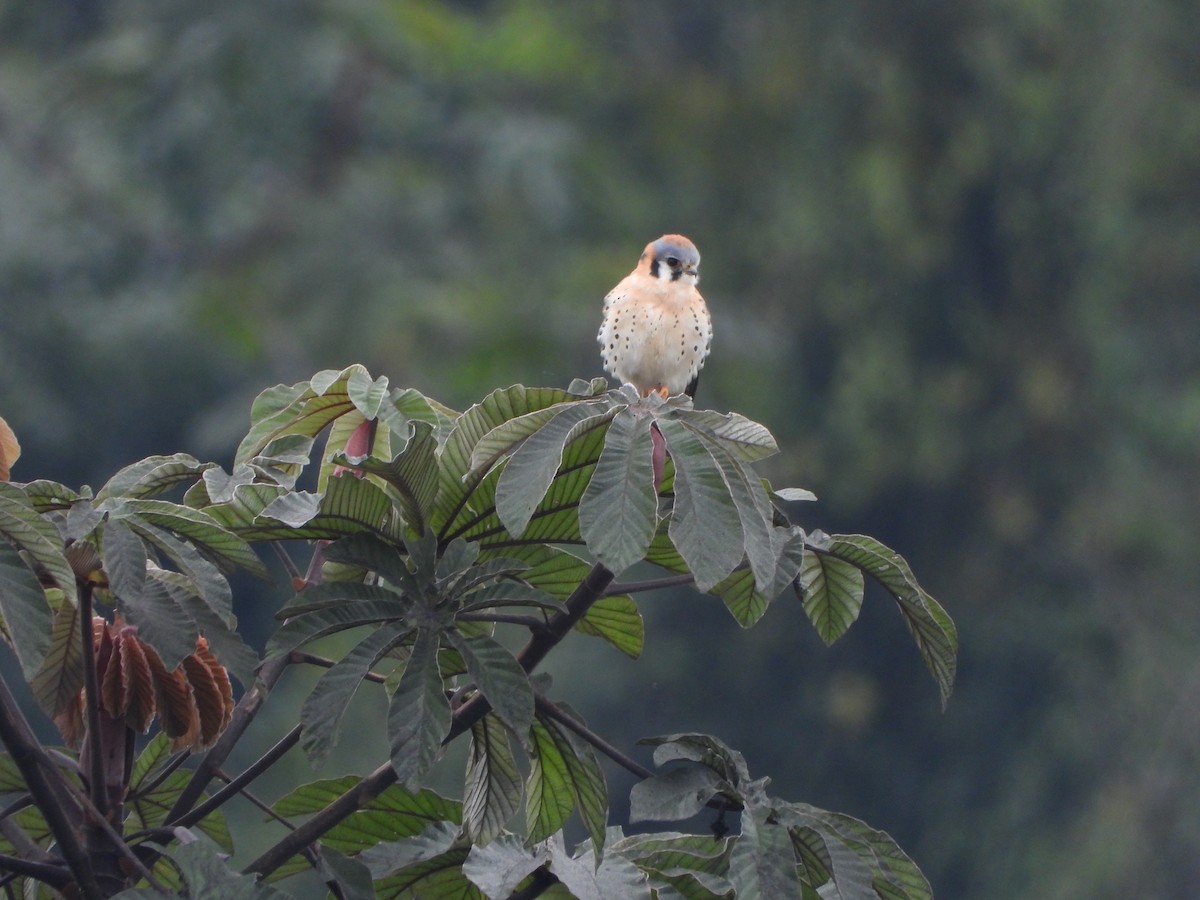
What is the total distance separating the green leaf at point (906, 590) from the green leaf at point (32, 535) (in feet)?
2.64

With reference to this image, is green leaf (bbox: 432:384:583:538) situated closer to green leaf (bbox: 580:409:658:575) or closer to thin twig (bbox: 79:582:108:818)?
green leaf (bbox: 580:409:658:575)

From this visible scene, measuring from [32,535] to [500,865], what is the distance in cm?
61

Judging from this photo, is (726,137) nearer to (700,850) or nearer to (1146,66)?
(1146,66)

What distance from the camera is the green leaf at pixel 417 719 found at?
5.40 feet

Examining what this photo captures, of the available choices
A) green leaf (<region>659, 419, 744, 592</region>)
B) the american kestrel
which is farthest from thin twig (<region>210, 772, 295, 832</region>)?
the american kestrel

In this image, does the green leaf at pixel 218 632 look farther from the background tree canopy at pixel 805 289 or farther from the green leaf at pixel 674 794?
the background tree canopy at pixel 805 289

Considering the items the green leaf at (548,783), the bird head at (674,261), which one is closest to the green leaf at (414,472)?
the green leaf at (548,783)

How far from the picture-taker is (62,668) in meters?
1.91

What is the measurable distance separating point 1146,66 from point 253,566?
47.8 feet

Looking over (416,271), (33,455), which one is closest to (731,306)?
(416,271)

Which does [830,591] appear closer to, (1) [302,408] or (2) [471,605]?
(2) [471,605]

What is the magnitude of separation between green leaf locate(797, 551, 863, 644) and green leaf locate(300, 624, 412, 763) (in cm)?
58

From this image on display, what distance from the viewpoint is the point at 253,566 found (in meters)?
1.80

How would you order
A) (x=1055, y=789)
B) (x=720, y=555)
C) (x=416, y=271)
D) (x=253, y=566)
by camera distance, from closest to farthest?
(x=720, y=555), (x=253, y=566), (x=1055, y=789), (x=416, y=271)
